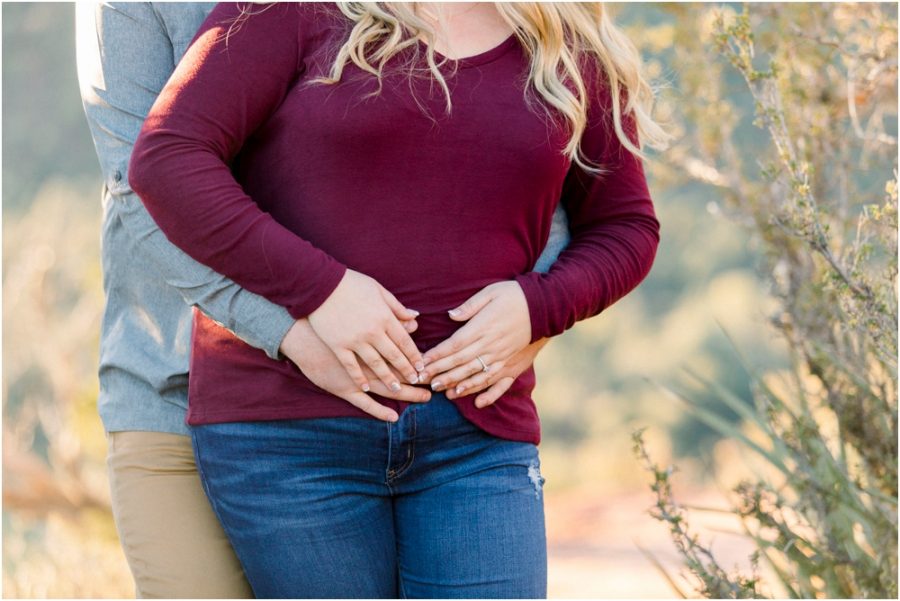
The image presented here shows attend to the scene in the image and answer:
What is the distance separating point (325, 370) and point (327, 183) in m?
0.29

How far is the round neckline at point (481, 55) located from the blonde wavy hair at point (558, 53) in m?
0.01

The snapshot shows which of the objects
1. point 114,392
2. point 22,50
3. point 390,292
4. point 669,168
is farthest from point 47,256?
point 22,50

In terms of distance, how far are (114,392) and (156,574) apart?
1.11 feet

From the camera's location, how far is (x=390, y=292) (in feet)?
5.23

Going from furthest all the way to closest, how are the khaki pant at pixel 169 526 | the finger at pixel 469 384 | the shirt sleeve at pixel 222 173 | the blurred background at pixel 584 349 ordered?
the blurred background at pixel 584 349, the khaki pant at pixel 169 526, the finger at pixel 469 384, the shirt sleeve at pixel 222 173

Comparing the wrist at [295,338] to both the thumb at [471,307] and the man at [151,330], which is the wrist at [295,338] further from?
the thumb at [471,307]

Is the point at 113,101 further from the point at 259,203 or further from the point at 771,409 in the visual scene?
the point at 771,409

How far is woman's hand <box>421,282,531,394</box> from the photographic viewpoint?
1606 millimetres

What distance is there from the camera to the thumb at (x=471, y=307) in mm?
1624

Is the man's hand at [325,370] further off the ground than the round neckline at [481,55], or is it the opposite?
the round neckline at [481,55]

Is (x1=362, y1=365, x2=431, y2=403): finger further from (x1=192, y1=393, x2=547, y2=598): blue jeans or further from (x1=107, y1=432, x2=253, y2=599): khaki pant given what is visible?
(x1=107, y1=432, x2=253, y2=599): khaki pant

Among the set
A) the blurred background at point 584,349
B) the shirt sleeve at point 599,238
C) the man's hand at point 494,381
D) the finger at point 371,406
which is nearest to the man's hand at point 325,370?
the finger at point 371,406

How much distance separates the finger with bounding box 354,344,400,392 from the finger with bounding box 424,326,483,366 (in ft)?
0.21

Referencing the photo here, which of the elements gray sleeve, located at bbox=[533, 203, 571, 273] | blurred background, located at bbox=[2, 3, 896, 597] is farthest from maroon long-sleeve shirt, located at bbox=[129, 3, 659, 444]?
blurred background, located at bbox=[2, 3, 896, 597]
